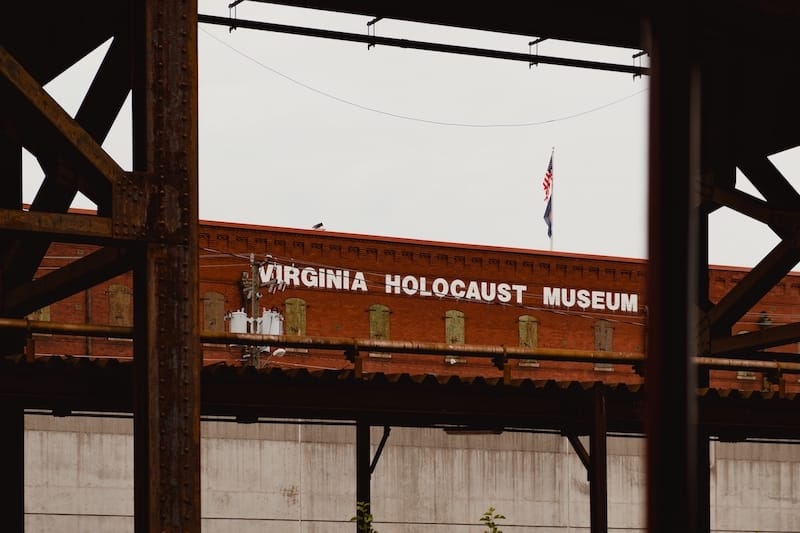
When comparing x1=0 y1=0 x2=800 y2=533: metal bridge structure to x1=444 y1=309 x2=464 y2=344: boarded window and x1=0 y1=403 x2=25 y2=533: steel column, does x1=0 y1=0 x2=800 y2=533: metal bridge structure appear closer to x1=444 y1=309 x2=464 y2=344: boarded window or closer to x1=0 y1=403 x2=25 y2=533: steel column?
x1=0 y1=403 x2=25 y2=533: steel column

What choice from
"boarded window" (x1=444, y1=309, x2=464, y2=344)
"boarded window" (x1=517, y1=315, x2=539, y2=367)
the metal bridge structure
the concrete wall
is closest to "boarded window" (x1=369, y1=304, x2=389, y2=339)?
"boarded window" (x1=444, y1=309, x2=464, y2=344)

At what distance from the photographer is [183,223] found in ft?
25.0

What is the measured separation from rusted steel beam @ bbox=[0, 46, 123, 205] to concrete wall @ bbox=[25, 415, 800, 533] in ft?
90.3

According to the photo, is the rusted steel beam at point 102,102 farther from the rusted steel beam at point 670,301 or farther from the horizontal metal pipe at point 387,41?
the rusted steel beam at point 670,301

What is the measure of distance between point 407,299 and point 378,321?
4.35 ft

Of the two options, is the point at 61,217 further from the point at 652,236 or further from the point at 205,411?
the point at 652,236

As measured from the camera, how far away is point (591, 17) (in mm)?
9625

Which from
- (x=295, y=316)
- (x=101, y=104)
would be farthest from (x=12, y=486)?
(x=295, y=316)

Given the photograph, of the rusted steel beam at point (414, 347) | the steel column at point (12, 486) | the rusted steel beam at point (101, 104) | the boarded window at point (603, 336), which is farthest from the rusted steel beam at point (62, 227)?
the boarded window at point (603, 336)

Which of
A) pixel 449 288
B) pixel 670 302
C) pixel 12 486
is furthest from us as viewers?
pixel 449 288

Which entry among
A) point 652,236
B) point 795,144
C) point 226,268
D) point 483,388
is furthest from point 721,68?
point 226,268

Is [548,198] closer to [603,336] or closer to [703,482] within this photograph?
[603,336]

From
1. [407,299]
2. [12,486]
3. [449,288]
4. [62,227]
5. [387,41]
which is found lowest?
[12,486]

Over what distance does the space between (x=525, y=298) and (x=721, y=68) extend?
39.5 m
